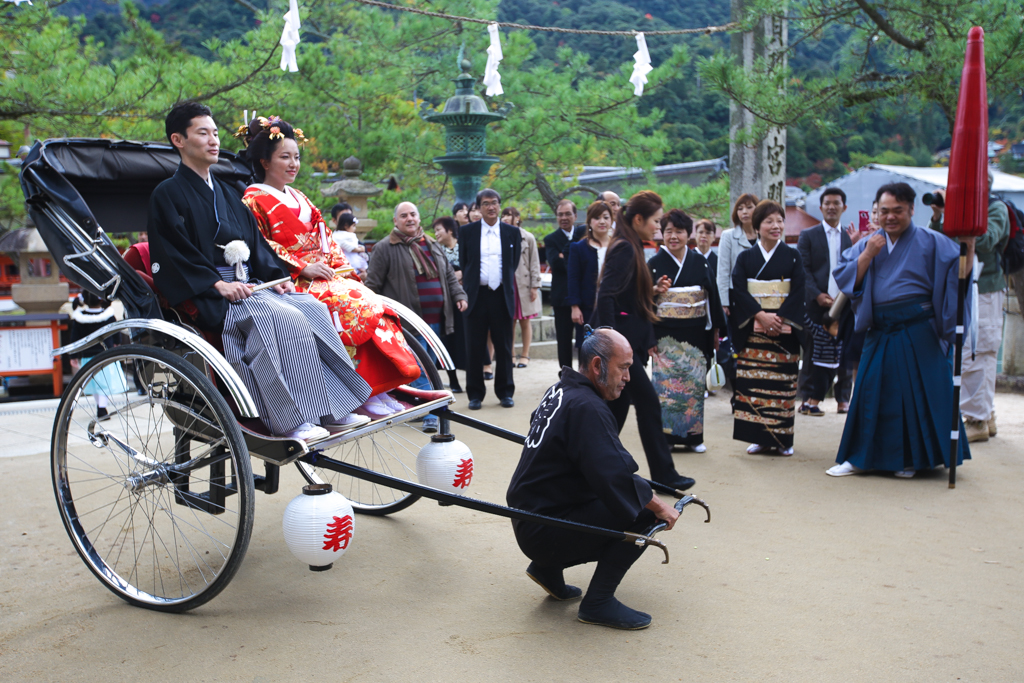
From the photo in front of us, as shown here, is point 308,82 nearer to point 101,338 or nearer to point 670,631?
point 101,338

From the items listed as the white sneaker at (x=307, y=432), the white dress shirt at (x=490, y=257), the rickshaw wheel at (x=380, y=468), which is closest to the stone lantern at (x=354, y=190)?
the white dress shirt at (x=490, y=257)

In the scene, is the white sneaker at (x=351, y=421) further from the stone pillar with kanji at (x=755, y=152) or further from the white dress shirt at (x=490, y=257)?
the stone pillar with kanji at (x=755, y=152)

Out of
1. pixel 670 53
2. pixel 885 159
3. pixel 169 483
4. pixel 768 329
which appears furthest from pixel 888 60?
pixel 885 159

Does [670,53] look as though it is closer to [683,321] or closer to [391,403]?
[683,321]

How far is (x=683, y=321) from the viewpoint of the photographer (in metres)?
4.95

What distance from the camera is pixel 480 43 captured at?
39.3 ft

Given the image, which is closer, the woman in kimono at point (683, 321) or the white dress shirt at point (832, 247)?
the woman in kimono at point (683, 321)

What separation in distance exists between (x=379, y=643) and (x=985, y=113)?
3.89 m

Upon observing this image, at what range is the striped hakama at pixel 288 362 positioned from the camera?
2.85 metres

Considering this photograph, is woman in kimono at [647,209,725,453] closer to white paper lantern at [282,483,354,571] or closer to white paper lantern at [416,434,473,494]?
white paper lantern at [416,434,473,494]

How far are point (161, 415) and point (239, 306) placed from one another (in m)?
0.54

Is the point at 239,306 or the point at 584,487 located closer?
the point at 584,487

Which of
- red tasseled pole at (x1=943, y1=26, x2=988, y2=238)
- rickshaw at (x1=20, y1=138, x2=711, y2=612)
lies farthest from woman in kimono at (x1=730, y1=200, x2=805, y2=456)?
rickshaw at (x1=20, y1=138, x2=711, y2=612)

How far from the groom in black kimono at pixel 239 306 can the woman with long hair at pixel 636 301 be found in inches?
65.0
